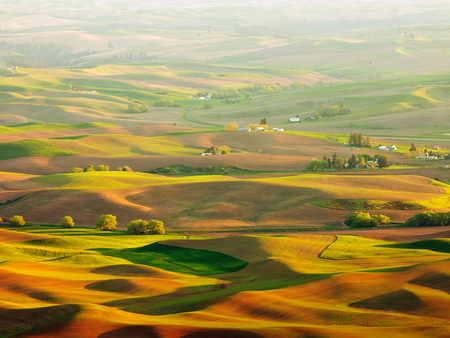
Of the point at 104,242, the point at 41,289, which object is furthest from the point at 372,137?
the point at 41,289

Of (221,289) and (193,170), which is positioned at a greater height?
(193,170)

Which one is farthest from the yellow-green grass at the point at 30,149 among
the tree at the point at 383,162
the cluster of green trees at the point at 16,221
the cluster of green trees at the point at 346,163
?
the tree at the point at 383,162

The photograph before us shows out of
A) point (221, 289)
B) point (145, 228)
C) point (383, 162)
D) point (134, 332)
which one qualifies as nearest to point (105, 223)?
point (145, 228)

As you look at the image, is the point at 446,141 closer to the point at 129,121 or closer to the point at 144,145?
the point at 144,145

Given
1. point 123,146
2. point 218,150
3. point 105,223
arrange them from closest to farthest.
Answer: point 105,223 → point 218,150 → point 123,146

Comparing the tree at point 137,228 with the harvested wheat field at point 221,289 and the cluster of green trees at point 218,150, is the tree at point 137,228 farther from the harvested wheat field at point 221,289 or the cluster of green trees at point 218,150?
the cluster of green trees at point 218,150

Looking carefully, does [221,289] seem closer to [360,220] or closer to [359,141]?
[360,220]

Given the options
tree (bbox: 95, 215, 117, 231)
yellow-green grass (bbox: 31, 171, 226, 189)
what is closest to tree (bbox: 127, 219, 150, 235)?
tree (bbox: 95, 215, 117, 231)
